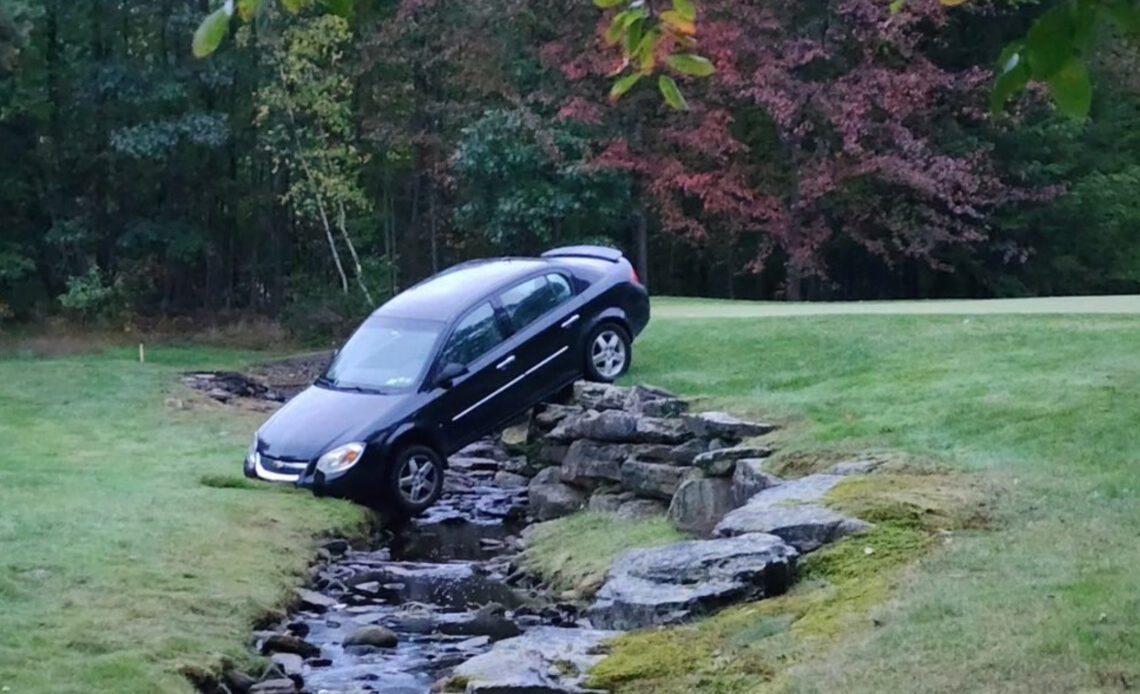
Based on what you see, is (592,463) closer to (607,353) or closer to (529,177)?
(607,353)

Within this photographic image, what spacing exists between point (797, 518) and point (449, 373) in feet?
17.5

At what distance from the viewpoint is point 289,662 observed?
710 centimetres

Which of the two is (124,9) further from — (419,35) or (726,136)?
(726,136)

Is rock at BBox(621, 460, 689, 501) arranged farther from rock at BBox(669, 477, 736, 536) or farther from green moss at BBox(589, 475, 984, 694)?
green moss at BBox(589, 475, 984, 694)

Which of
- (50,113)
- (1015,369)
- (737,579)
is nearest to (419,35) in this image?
(50,113)

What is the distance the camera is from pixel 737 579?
21.2 ft

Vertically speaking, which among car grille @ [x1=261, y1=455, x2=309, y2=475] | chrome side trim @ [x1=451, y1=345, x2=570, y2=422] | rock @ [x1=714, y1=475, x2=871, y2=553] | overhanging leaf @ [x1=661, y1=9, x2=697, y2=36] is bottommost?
car grille @ [x1=261, y1=455, x2=309, y2=475]

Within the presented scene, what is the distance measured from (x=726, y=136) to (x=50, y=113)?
12.5 metres

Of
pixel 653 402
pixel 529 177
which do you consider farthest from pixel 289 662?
pixel 529 177

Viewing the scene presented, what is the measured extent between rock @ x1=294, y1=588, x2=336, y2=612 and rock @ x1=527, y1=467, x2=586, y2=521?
288 cm

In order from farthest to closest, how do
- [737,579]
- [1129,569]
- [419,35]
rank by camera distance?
1. [419,35]
2. [737,579]
3. [1129,569]

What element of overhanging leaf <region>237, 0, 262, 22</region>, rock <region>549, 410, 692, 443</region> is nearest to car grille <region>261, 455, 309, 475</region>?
rock <region>549, 410, 692, 443</region>

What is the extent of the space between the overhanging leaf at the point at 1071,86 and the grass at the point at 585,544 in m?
6.15

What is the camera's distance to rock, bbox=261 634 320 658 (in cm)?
727
